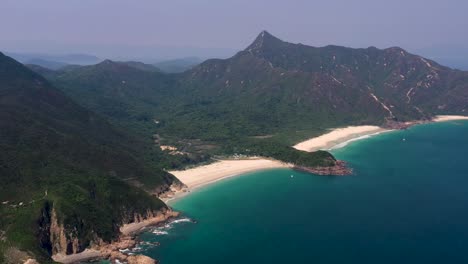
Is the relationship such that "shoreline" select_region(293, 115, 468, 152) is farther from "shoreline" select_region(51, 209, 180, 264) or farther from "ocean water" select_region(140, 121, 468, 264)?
"shoreline" select_region(51, 209, 180, 264)

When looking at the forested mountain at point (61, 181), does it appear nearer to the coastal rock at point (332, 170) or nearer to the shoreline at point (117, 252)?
the shoreline at point (117, 252)

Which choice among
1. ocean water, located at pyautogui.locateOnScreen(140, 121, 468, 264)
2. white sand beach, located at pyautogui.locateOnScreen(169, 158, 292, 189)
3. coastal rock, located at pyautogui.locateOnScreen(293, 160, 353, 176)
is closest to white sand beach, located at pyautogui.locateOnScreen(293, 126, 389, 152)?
white sand beach, located at pyautogui.locateOnScreen(169, 158, 292, 189)

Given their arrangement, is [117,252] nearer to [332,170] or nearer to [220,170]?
[220,170]

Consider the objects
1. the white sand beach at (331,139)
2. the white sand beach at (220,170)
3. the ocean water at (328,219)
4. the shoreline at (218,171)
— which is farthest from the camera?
the white sand beach at (331,139)

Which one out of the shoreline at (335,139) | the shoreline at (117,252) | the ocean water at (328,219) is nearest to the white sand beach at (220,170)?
the ocean water at (328,219)

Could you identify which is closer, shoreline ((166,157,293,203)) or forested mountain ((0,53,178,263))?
forested mountain ((0,53,178,263))

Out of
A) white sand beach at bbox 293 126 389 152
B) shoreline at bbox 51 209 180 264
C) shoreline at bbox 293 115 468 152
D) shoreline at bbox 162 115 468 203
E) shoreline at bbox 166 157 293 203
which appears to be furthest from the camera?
shoreline at bbox 293 115 468 152

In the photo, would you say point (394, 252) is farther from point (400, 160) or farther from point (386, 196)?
point (400, 160)

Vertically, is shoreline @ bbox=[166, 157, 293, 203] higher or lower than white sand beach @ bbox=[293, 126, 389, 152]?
lower
